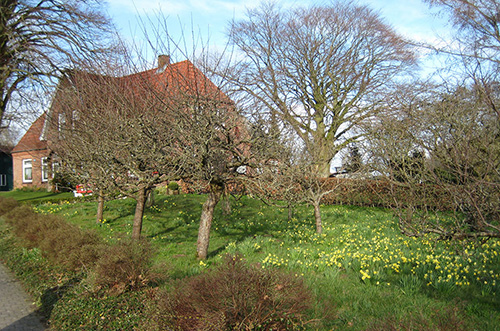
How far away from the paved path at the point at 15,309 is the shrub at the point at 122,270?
2.96 ft

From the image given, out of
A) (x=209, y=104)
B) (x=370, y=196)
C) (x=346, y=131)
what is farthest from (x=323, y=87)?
(x=209, y=104)

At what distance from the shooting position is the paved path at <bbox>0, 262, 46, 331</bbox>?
472 centimetres

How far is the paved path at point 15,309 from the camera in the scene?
4.72 m

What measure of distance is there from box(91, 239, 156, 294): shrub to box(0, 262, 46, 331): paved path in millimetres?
901

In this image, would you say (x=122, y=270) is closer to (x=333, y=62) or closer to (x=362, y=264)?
(x=362, y=264)

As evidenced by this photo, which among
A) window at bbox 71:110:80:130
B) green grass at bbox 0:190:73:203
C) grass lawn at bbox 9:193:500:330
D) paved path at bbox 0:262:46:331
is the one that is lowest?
paved path at bbox 0:262:46:331

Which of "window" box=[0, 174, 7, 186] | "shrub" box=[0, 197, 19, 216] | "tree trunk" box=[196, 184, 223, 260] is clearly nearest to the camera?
"tree trunk" box=[196, 184, 223, 260]

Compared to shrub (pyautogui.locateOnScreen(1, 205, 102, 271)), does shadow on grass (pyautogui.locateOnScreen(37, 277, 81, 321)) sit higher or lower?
lower

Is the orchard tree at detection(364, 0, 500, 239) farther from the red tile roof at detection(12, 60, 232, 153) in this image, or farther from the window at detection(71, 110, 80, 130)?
the window at detection(71, 110, 80, 130)

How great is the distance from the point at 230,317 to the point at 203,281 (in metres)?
0.53

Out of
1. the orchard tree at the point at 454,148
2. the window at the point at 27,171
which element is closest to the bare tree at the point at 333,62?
the orchard tree at the point at 454,148

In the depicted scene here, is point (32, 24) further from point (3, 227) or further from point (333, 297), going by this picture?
point (333, 297)

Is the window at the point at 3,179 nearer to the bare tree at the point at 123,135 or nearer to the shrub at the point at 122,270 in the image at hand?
the bare tree at the point at 123,135

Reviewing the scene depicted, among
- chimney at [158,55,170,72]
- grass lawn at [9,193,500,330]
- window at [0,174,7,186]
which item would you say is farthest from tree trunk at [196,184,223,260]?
window at [0,174,7,186]
